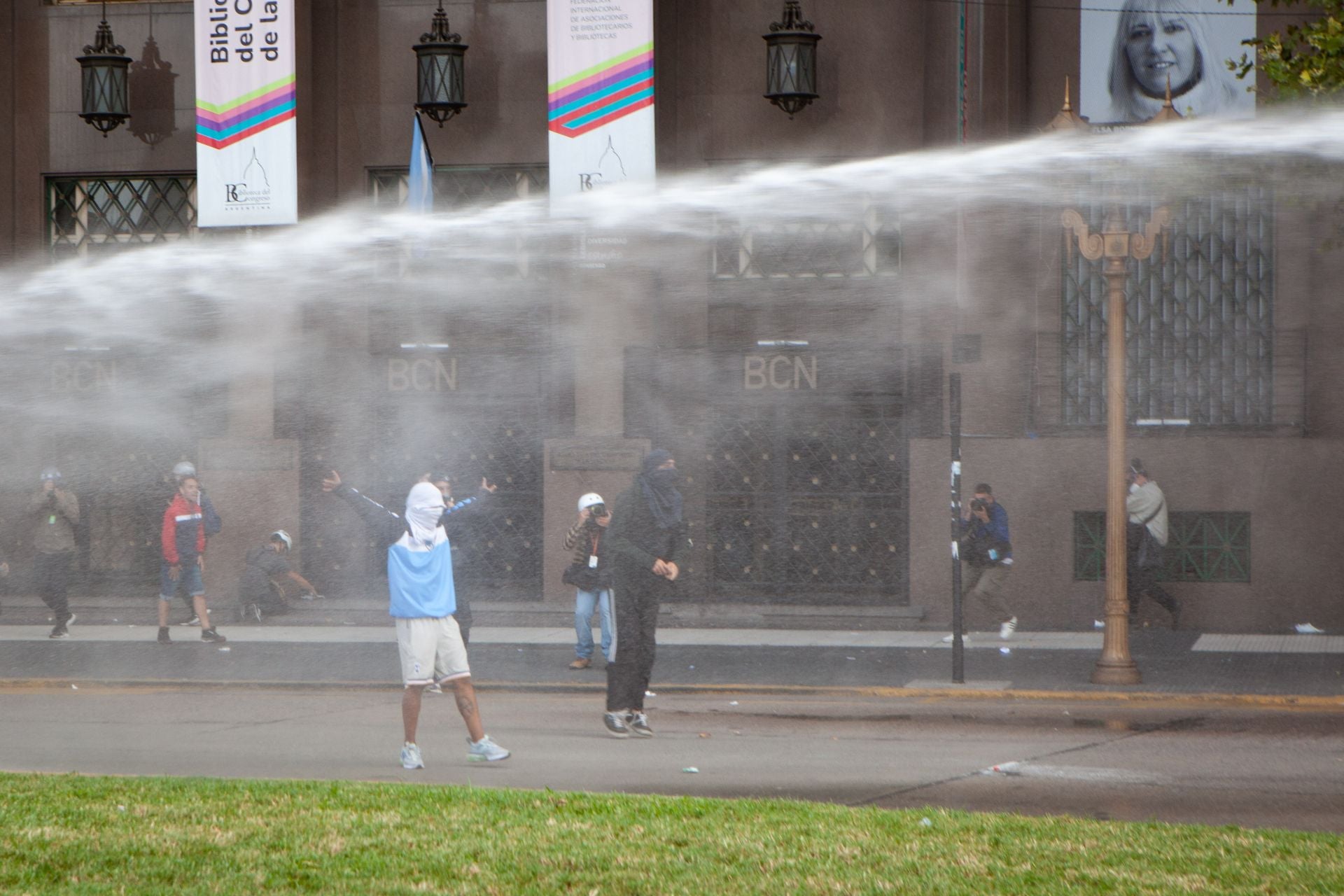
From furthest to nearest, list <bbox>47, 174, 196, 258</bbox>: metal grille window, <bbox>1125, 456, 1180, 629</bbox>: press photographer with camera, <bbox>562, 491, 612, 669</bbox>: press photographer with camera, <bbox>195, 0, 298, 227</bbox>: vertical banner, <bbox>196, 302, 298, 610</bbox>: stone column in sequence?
<bbox>47, 174, 196, 258</bbox>: metal grille window
<bbox>196, 302, 298, 610</bbox>: stone column
<bbox>195, 0, 298, 227</bbox>: vertical banner
<bbox>1125, 456, 1180, 629</bbox>: press photographer with camera
<bbox>562, 491, 612, 669</bbox>: press photographer with camera

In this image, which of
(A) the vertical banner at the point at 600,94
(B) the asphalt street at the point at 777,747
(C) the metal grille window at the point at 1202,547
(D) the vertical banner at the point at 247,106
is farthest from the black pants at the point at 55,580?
(C) the metal grille window at the point at 1202,547

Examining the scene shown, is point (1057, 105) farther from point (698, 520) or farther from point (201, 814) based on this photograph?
point (201, 814)

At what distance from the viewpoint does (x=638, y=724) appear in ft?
34.4

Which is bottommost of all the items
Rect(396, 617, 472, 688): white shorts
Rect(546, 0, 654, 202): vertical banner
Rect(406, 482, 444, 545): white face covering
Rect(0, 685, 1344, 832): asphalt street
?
Rect(0, 685, 1344, 832): asphalt street

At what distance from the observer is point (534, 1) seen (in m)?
18.0

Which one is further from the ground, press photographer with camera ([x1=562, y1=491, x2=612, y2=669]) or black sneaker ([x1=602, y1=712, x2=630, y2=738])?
press photographer with camera ([x1=562, y1=491, x2=612, y2=669])

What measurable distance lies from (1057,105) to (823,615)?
5881mm

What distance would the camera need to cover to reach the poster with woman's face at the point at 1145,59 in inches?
676

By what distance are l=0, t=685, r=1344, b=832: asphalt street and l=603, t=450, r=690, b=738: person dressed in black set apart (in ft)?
1.96

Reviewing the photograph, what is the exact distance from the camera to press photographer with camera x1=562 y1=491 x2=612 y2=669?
1352cm

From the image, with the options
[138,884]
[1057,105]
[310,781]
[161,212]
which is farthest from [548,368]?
[138,884]

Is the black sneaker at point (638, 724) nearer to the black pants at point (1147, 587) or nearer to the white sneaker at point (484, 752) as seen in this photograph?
the white sneaker at point (484, 752)

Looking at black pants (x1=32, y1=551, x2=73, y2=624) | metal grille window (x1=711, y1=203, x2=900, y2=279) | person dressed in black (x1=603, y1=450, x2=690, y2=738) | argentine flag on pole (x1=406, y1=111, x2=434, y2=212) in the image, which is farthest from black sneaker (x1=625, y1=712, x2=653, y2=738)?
black pants (x1=32, y1=551, x2=73, y2=624)

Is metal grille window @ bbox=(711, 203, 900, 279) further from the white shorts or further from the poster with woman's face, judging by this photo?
the white shorts
